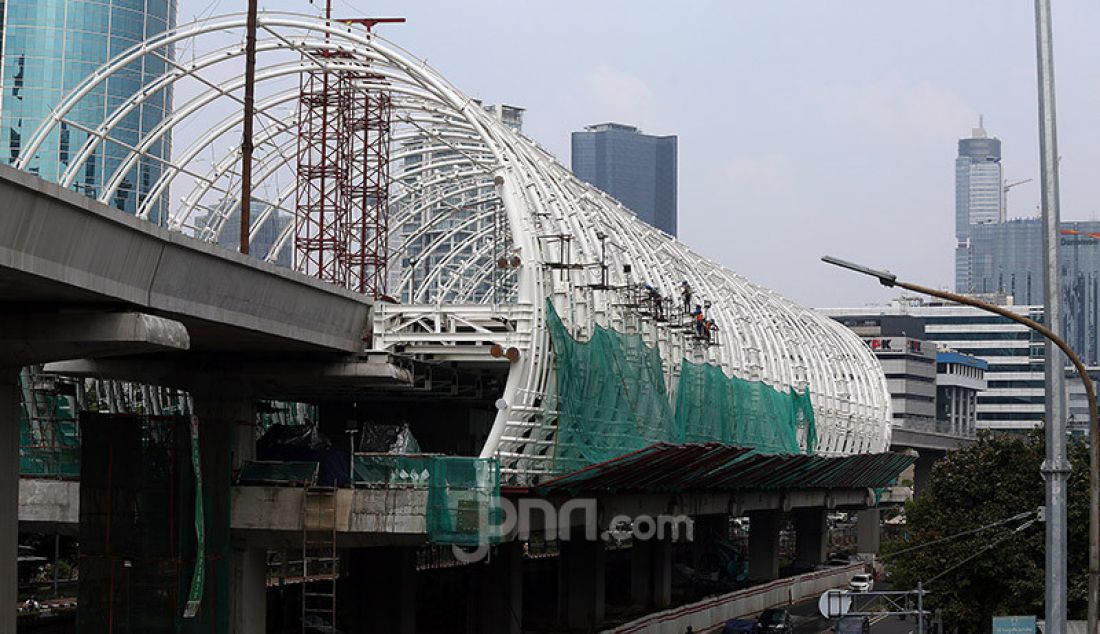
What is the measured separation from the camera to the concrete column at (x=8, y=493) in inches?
1281

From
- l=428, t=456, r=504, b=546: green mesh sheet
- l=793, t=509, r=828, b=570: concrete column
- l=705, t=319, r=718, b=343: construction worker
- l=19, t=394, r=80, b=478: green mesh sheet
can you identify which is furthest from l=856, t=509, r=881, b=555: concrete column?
l=428, t=456, r=504, b=546: green mesh sheet

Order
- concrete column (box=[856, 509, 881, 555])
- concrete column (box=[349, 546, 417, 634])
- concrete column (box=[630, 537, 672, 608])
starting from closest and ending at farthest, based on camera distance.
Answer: concrete column (box=[349, 546, 417, 634]) → concrete column (box=[630, 537, 672, 608]) → concrete column (box=[856, 509, 881, 555])

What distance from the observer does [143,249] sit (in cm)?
3297

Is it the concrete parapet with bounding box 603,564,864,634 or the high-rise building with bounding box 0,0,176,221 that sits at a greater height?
the high-rise building with bounding box 0,0,176,221

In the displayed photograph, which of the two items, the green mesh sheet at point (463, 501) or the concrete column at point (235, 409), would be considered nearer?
the green mesh sheet at point (463, 501)

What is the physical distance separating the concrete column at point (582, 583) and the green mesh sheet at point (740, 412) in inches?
260

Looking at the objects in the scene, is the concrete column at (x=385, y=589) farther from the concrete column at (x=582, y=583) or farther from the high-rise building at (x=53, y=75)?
the high-rise building at (x=53, y=75)

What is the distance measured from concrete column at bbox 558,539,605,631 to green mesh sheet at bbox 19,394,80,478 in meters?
24.0

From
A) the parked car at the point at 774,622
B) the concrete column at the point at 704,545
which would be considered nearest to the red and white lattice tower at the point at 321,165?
the parked car at the point at 774,622

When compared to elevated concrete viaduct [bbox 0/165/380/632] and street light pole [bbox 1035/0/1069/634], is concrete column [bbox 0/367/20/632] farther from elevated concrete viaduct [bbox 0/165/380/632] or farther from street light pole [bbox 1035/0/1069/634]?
street light pole [bbox 1035/0/1069/634]

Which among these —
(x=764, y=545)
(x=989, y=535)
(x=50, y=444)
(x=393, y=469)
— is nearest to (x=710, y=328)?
(x=989, y=535)

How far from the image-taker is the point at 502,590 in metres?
63.4

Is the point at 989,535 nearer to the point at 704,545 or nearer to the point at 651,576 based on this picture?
the point at 651,576

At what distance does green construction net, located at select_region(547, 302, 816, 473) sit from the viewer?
172 feet
